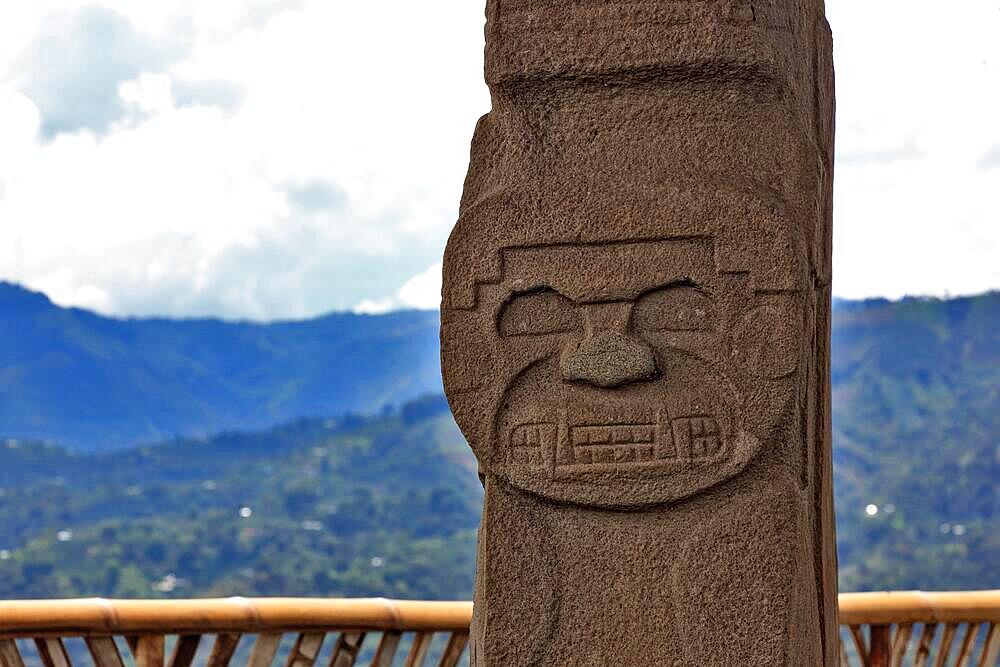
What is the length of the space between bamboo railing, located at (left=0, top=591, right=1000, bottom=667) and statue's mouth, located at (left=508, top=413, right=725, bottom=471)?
3.38 ft

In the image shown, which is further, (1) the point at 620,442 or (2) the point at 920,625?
(2) the point at 920,625

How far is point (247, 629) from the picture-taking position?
12.7 feet

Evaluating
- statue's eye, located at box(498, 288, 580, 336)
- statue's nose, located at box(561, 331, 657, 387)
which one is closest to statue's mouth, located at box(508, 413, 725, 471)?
statue's nose, located at box(561, 331, 657, 387)

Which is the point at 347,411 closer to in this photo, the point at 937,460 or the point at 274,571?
the point at 274,571

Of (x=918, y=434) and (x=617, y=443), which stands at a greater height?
(x=617, y=443)

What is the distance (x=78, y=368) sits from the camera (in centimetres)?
2650

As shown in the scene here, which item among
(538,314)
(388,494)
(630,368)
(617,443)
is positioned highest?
(538,314)

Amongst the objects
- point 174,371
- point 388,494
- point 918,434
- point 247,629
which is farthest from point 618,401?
point 174,371

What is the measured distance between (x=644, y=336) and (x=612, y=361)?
0.10 metres

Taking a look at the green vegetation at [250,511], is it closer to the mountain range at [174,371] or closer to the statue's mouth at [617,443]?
the mountain range at [174,371]

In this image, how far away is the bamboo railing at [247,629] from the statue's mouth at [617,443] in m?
1.03

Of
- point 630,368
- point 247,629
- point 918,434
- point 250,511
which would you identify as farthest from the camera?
point 250,511

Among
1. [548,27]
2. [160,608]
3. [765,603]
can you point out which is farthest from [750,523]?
[160,608]

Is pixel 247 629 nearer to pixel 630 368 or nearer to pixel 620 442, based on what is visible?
pixel 620 442
